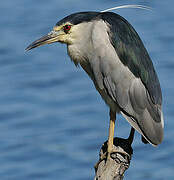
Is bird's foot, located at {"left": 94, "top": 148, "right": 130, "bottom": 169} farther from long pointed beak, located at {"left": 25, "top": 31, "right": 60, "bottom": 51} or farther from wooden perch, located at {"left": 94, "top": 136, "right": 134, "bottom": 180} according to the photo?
long pointed beak, located at {"left": 25, "top": 31, "right": 60, "bottom": 51}

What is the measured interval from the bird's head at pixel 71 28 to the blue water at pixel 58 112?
132 inches

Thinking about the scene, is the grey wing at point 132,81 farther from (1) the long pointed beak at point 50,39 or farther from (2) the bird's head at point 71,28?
(1) the long pointed beak at point 50,39

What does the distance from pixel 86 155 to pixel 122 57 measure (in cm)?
355

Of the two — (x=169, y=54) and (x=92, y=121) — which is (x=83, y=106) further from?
(x=169, y=54)

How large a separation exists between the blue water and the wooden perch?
3102 mm

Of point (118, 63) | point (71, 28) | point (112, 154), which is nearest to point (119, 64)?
point (118, 63)

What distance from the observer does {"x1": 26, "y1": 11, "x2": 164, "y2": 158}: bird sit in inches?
260

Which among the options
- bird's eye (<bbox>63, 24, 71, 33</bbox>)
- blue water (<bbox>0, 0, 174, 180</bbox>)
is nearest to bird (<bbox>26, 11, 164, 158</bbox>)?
bird's eye (<bbox>63, 24, 71, 33</bbox>)

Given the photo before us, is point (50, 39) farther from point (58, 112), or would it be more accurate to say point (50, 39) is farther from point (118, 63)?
point (58, 112)

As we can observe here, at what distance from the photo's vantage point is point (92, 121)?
1028 centimetres

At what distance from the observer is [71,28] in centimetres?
665

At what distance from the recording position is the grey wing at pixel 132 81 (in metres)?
6.60

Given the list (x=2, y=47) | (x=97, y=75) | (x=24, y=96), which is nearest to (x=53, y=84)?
(x=24, y=96)

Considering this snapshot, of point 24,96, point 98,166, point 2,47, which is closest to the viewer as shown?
point 98,166
